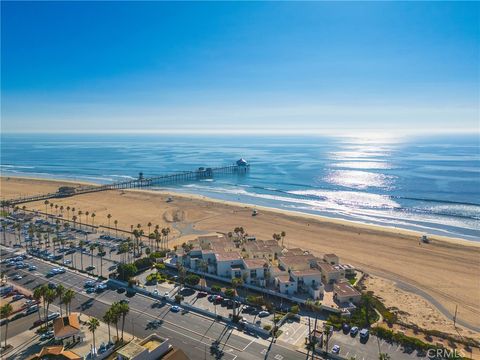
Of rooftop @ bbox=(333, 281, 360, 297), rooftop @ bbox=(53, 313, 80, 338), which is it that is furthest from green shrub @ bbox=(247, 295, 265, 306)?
rooftop @ bbox=(53, 313, 80, 338)

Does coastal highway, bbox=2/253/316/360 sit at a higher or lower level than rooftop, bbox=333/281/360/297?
lower

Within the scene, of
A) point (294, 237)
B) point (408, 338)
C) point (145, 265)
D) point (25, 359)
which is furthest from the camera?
point (294, 237)

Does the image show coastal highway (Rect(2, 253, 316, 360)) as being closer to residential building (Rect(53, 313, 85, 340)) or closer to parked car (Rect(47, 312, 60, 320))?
parked car (Rect(47, 312, 60, 320))

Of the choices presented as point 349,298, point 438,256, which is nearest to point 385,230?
point 438,256

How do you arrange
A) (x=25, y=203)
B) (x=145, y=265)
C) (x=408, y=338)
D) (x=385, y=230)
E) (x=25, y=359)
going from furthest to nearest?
(x=25, y=203), (x=385, y=230), (x=145, y=265), (x=408, y=338), (x=25, y=359)

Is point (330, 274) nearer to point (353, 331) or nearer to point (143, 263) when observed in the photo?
point (353, 331)

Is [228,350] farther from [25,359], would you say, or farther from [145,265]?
[145,265]

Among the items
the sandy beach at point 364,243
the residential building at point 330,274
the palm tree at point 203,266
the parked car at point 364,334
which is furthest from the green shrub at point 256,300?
the sandy beach at point 364,243
